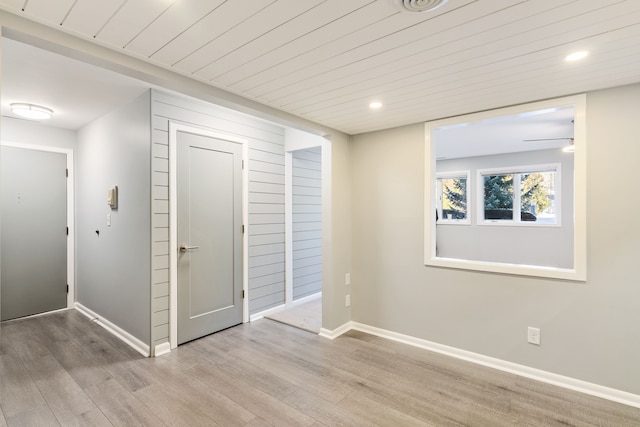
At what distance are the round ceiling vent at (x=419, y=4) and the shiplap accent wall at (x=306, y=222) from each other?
122 inches

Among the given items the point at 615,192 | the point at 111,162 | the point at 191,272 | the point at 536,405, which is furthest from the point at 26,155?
the point at 615,192

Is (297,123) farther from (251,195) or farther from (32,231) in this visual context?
(32,231)

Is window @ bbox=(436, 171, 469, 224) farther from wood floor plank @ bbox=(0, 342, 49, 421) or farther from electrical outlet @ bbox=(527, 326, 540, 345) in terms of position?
wood floor plank @ bbox=(0, 342, 49, 421)

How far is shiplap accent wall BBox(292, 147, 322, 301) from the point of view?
4559mm

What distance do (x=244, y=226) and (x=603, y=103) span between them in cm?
351

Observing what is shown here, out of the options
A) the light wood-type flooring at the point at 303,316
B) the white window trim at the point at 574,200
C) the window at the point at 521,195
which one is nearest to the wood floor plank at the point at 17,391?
the light wood-type flooring at the point at 303,316

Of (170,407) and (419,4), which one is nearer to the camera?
(419,4)

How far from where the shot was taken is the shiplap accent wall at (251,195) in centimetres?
293

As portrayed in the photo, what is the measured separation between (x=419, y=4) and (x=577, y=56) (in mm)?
1165

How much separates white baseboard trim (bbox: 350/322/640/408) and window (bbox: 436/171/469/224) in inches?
149

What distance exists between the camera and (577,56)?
1805 millimetres

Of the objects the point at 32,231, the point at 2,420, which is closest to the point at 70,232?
the point at 32,231

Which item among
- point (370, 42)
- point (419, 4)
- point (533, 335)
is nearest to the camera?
point (419, 4)

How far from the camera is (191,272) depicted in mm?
3242
